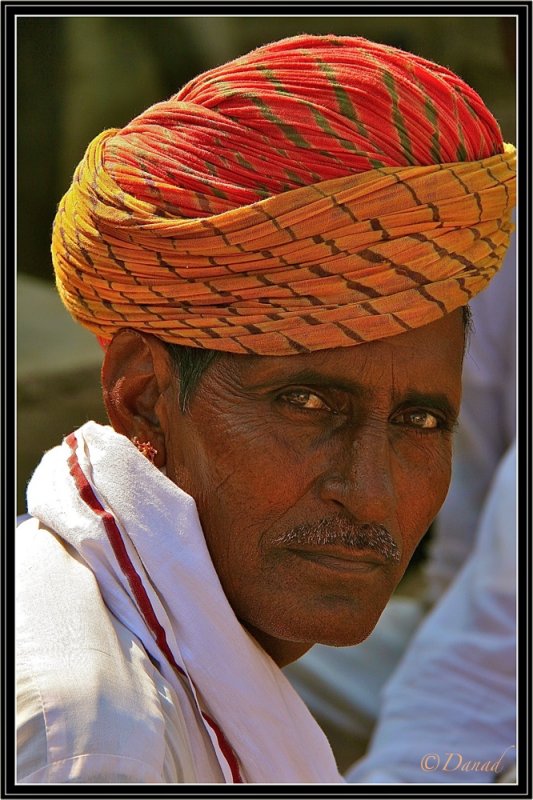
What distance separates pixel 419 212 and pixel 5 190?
0.90 meters

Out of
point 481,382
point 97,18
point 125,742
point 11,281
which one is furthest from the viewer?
point 481,382

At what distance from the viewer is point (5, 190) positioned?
2586 millimetres

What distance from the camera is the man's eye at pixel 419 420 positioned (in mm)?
2385

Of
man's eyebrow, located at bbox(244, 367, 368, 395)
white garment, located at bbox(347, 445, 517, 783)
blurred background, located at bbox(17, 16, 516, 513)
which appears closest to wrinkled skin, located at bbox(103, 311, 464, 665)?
man's eyebrow, located at bbox(244, 367, 368, 395)

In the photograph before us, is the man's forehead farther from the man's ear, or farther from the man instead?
the man's ear

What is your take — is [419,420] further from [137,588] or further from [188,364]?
[137,588]

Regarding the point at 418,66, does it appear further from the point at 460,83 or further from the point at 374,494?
the point at 374,494

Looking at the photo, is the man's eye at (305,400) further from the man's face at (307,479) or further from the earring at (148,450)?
the earring at (148,450)

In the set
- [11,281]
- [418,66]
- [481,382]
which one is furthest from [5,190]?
[481,382]

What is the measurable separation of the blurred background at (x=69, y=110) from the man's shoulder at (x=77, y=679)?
277 centimetres

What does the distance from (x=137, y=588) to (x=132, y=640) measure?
0.09 meters

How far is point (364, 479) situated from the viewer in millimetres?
2227

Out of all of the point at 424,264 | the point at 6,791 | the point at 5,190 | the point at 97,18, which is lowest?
the point at 6,791

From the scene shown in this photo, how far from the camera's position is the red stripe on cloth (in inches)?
85.0
